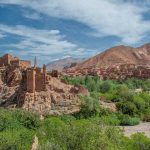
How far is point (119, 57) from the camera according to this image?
147 m

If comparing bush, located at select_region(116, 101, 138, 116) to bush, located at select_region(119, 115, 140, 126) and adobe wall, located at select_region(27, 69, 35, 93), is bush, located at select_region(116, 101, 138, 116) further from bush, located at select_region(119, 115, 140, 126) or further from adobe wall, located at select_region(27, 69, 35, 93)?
adobe wall, located at select_region(27, 69, 35, 93)

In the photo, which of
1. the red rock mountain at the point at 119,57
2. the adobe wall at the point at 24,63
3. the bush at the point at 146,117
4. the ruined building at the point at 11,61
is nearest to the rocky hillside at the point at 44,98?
the adobe wall at the point at 24,63

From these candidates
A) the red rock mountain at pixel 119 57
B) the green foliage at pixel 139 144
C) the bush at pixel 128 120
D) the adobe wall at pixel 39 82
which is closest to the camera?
the green foliage at pixel 139 144

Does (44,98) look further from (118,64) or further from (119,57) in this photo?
(119,57)

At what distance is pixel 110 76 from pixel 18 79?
57.9 meters

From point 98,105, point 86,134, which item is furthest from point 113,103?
point 86,134

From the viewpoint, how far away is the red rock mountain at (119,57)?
143m

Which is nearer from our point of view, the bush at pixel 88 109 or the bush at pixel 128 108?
the bush at pixel 88 109

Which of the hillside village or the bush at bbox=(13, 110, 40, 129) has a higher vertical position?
the hillside village

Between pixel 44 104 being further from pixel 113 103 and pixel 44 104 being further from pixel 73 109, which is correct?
pixel 113 103

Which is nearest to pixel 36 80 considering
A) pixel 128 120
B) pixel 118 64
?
pixel 128 120

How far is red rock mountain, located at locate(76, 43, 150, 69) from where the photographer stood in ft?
469

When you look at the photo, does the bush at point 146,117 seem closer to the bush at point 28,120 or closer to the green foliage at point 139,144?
the bush at point 28,120

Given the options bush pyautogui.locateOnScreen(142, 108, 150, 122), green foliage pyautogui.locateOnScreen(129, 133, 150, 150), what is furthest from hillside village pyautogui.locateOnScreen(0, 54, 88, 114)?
green foliage pyautogui.locateOnScreen(129, 133, 150, 150)
